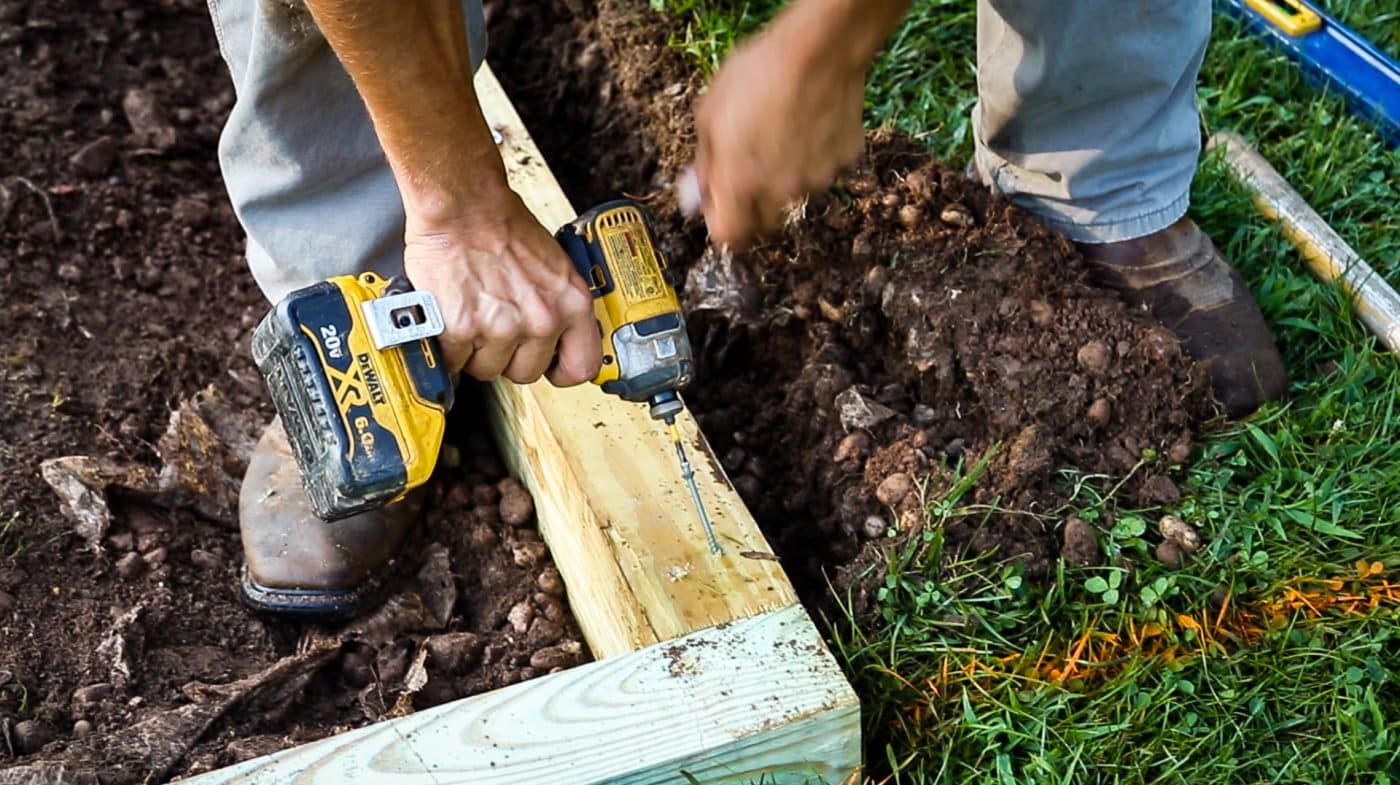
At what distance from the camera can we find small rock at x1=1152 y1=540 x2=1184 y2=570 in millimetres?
1916

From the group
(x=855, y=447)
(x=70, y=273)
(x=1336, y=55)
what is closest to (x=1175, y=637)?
(x=855, y=447)

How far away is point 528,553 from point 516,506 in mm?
98

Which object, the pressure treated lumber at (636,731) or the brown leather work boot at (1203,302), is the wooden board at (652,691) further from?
the brown leather work boot at (1203,302)

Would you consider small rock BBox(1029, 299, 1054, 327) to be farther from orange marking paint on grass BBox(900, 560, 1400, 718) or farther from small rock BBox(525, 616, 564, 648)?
small rock BBox(525, 616, 564, 648)

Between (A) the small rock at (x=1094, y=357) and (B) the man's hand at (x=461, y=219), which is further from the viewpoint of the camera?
(A) the small rock at (x=1094, y=357)

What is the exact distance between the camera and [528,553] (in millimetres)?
2223

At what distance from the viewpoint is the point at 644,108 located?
107 inches

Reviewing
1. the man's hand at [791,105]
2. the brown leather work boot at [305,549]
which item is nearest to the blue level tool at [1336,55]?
the man's hand at [791,105]

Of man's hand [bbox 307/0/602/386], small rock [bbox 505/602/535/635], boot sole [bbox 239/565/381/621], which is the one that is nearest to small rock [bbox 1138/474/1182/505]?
man's hand [bbox 307/0/602/386]

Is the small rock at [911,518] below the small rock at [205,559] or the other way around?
the other way around

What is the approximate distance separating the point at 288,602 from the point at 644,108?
4.03ft

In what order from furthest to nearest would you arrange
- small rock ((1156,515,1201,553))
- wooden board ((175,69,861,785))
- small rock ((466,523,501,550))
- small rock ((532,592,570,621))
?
small rock ((466,523,501,550))
small rock ((532,592,570,621))
small rock ((1156,515,1201,553))
wooden board ((175,69,861,785))

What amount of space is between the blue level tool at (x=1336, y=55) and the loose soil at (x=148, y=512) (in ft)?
6.06

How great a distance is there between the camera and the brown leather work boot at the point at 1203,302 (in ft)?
7.09
